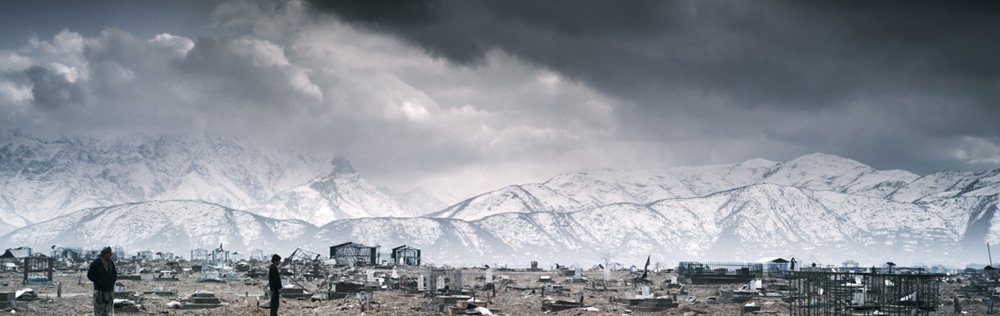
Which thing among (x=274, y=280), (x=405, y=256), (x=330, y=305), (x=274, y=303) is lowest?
(x=405, y=256)

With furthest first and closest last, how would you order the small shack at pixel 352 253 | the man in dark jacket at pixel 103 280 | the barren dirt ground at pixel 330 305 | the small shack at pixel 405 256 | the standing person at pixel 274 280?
the small shack at pixel 405 256, the small shack at pixel 352 253, the barren dirt ground at pixel 330 305, the standing person at pixel 274 280, the man in dark jacket at pixel 103 280

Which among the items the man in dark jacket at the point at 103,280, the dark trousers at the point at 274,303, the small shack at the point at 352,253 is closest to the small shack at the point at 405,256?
the small shack at the point at 352,253

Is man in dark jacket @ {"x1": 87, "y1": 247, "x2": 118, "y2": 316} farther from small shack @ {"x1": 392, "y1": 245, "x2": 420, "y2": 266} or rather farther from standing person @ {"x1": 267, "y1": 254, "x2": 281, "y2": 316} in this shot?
small shack @ {"x1": 392, "y1": 245, "x2": 420, "y2": 266}

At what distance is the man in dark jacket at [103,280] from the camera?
26406 millimetres

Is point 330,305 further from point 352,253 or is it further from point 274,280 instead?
point 352,253

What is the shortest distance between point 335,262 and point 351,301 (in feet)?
236

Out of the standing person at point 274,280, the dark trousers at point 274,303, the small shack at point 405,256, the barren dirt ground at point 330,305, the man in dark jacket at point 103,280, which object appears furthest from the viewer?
the small shack at point 405,256

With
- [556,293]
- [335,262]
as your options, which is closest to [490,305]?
[556,293]

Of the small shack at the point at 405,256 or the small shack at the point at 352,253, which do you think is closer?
the small shack at the point at 352,253

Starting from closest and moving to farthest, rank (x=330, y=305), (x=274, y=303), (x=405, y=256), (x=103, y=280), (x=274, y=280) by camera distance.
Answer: (x=103, y=280)
(x=274, y=280)
(x=274, y=303)
(x=330, y=305)
(x=405, y=256)

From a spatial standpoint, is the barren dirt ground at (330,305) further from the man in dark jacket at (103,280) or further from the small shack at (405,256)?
the small shack at (405,256)

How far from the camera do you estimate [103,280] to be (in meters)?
26.7

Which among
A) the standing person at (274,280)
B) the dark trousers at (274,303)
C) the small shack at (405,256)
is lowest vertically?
the small shack at (405,256)

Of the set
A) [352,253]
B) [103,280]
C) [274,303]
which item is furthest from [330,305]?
[352,253]
